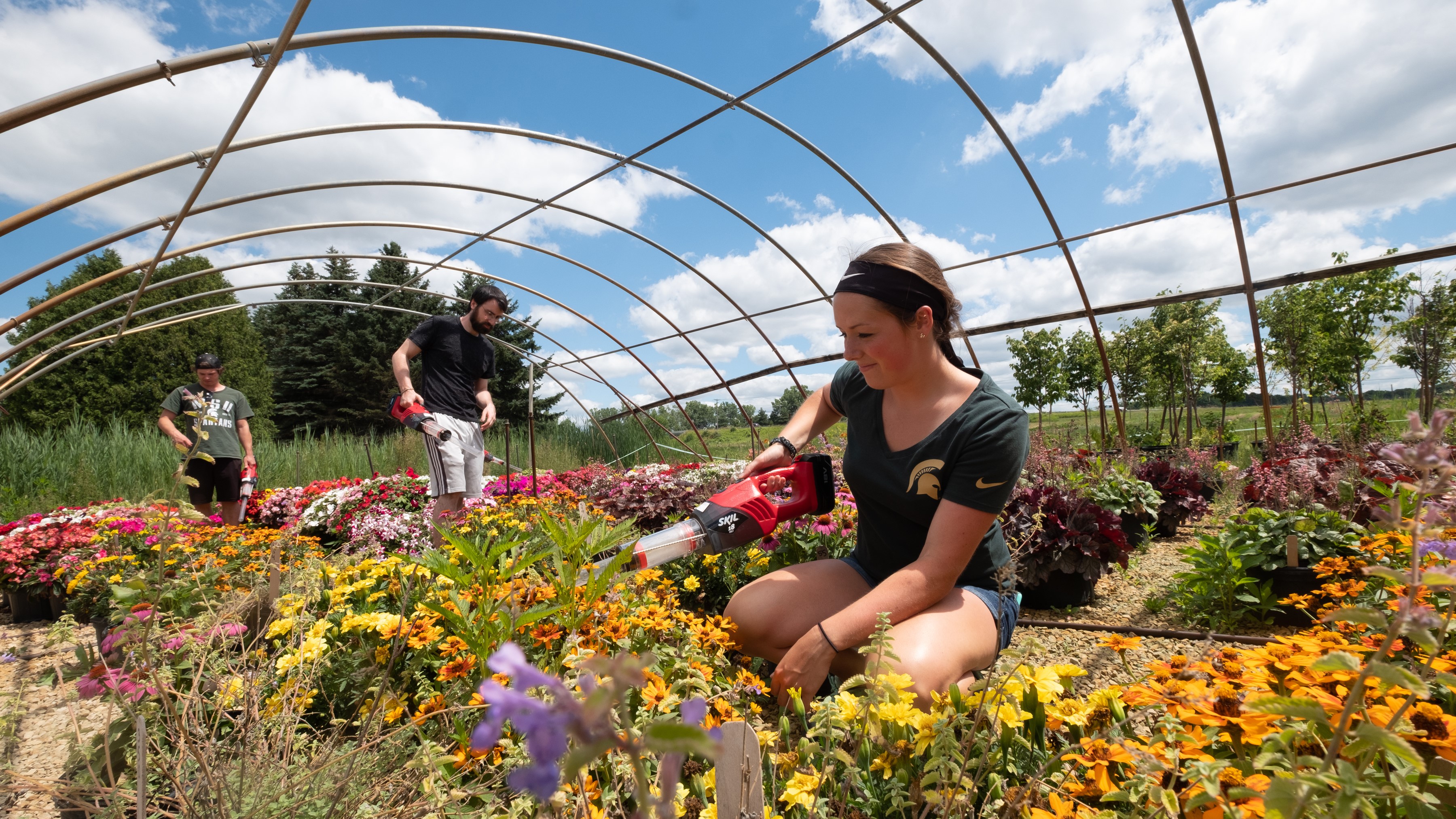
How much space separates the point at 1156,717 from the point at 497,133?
4.84 metres

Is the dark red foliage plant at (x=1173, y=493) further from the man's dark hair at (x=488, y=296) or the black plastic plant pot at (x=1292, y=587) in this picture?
the man's dark hair at (x=488, y=296)

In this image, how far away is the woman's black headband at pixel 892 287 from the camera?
187cm

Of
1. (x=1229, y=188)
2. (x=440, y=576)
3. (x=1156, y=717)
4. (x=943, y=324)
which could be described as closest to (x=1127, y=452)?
(x=1229, y=188)

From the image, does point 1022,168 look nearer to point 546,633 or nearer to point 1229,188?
point 1229,188

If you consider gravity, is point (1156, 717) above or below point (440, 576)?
below

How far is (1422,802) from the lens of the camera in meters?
0.74

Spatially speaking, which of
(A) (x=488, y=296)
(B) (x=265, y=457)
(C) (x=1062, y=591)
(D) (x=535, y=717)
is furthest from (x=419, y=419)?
(B) (x=265, y=457)

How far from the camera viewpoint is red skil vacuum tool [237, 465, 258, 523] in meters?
5.04

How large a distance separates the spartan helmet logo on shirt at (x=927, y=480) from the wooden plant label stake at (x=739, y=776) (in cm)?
115

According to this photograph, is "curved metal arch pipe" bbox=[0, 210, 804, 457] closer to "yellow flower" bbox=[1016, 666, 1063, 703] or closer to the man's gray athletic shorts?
the man's gray athletic shorts

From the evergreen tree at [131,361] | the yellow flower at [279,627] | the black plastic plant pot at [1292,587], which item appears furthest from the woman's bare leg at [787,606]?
the evergreen tree at [131,361]

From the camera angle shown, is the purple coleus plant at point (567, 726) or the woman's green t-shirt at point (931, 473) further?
the woman's green t-shirt at point (931, 473)

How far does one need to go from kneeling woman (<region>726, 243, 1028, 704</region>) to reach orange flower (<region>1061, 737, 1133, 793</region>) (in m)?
0.56

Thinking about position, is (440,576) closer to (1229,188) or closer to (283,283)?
(1229,188)
